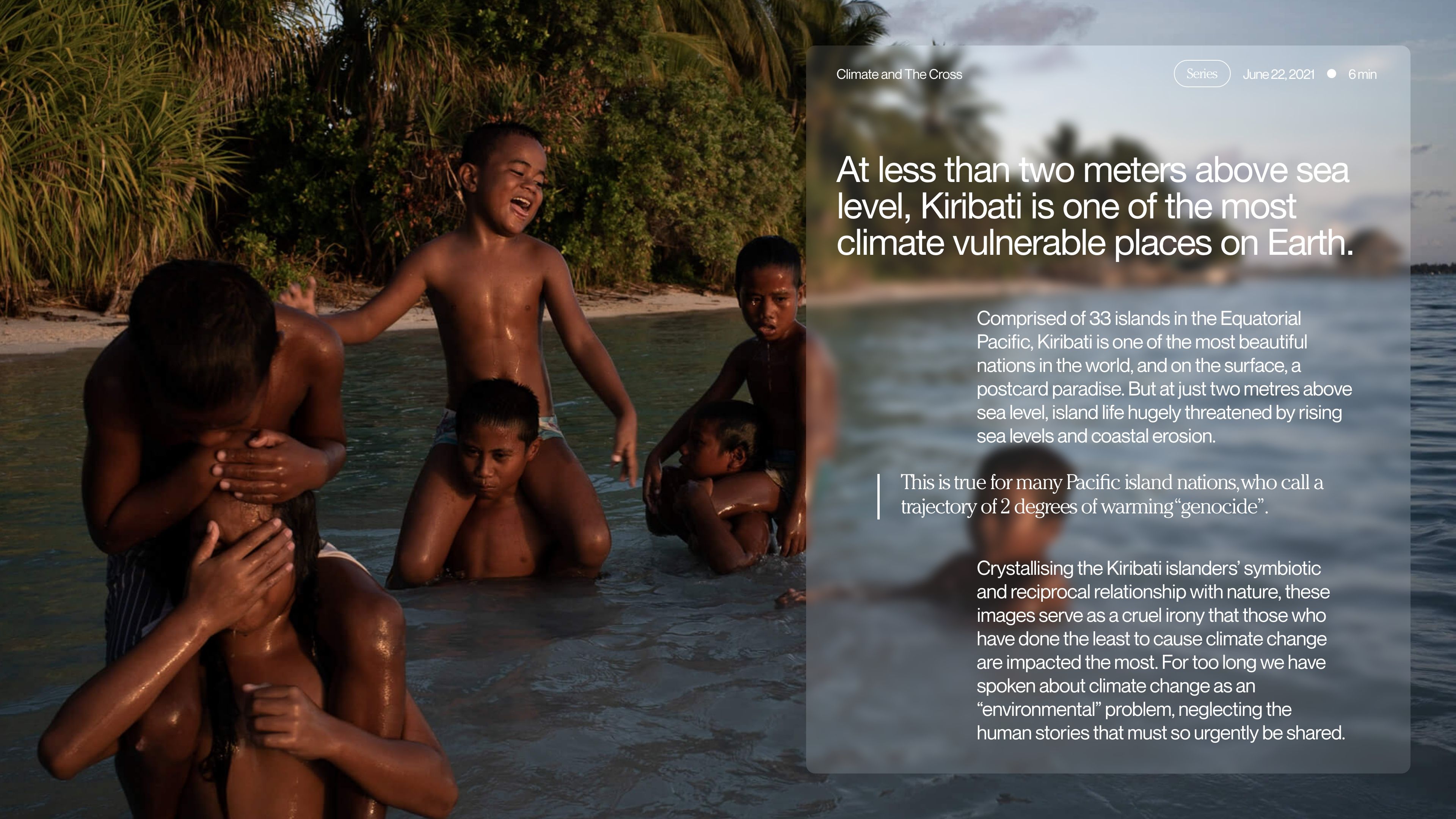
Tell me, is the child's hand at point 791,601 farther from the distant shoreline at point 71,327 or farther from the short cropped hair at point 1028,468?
the distant shoreline at point 71,327

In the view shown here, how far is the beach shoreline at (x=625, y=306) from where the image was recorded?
9.27ft

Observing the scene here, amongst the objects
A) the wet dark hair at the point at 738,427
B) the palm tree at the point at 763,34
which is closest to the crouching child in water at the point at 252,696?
the wet dark hair at the point at 738,427

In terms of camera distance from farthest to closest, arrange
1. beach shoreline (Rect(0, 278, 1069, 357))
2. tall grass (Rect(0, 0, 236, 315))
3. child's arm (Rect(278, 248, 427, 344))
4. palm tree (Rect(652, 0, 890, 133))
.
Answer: palm tree (Rect(652, 0, 890, 133)), tall grass (Rect(0, 0, 236, 315)), child's arm (Rect(278, 248, 427, 344)), beach shoreline (Rect(0, 278, 1069, 357))

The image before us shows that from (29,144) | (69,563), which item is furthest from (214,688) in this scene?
(29,144)

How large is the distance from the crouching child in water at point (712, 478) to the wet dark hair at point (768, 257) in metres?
0.56

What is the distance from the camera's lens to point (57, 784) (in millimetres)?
2533

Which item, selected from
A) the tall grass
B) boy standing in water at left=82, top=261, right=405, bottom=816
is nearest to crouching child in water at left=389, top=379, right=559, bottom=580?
boy standing in water at left=82, top=261, right=405, bottom=816

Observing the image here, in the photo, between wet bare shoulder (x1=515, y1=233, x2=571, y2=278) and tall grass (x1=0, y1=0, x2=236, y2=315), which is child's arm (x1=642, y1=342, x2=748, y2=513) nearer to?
wet bare shoulder (x1=515, y1=233, x2=571, y2=278)

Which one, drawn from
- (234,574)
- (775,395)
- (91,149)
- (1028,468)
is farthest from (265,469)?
(91,149)

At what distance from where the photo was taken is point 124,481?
2266 mm

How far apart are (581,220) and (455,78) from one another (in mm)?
2782

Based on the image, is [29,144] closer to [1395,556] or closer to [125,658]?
[125,658]

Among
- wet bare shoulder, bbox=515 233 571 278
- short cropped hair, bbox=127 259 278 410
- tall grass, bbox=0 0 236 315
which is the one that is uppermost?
tall grass, bbox=0 0 236 315

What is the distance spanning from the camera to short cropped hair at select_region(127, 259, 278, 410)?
1.99 meters
